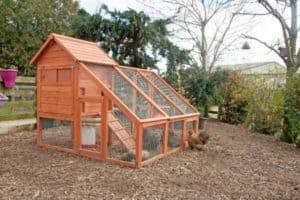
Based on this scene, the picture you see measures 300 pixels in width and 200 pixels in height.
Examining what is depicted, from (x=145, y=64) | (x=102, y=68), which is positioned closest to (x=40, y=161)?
(x=102, y=68)

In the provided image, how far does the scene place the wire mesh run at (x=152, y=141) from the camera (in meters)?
4.98

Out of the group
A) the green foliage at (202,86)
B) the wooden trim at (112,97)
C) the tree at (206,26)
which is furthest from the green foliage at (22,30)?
the wooden trim at (112,97)

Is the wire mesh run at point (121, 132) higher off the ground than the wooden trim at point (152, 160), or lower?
higher

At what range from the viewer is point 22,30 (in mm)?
11617

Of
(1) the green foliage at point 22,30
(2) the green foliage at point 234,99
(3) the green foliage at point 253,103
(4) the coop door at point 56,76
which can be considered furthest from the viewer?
(1) the green foliage at point 22,30

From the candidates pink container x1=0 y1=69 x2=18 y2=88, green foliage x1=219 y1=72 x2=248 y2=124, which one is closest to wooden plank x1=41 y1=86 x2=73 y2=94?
pink container x1=0 y1=69 x2=18 y2=88

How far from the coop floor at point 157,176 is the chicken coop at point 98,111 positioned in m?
0.28

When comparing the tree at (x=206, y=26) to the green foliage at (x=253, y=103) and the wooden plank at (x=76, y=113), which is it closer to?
the green foliage at (x=253, y=103)

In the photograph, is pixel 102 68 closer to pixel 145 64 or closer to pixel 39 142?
pixel 39 142

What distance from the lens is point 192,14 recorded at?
1320 centimetres

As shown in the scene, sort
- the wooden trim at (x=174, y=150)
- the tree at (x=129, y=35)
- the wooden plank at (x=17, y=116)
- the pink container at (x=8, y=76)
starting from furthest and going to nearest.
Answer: the tree at (x=129, y=35), the wooden plank at (x=17, y=116), the pink container at (x=8, y=76), the wooden trim at (x=174, y=150)

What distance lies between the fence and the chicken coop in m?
2.26

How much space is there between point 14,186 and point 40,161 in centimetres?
112

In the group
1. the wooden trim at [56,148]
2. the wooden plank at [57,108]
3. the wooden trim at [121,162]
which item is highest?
the wooden plank at [57,108]
